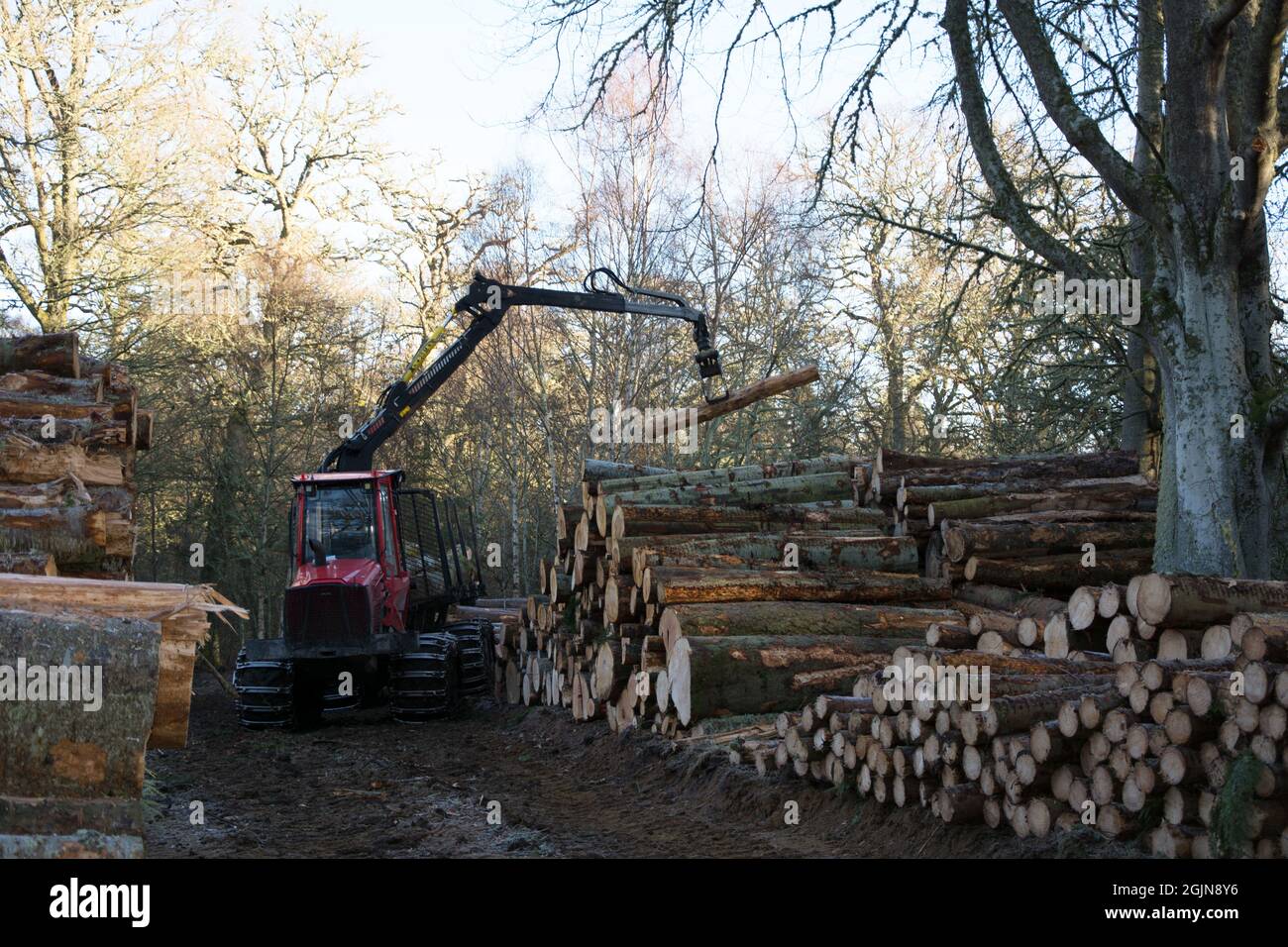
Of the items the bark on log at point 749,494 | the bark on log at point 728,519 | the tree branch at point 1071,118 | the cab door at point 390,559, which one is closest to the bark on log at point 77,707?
the bark on log at point 728,519

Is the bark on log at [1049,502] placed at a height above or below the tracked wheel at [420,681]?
above

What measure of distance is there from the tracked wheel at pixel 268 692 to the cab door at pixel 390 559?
46.6 inches

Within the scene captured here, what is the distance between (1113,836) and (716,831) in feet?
7.95

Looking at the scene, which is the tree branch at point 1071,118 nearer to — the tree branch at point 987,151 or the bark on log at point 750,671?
the tree branch at point 987,151

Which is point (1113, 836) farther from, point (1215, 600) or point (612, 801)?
point (612, 801)

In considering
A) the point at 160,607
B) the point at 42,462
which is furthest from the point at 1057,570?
the point at 42,462

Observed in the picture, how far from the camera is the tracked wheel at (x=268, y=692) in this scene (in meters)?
12.2

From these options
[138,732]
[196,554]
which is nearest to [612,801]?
[138,732]

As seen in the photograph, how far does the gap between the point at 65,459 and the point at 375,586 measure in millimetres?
3973

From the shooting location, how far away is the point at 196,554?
19750 millimetres

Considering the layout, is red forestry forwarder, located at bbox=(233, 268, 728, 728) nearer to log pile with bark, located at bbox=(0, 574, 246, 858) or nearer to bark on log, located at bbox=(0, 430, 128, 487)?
bark on log, located at bbox=(0, 430, 128, 487)

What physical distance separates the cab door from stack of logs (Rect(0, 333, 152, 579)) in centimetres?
335
